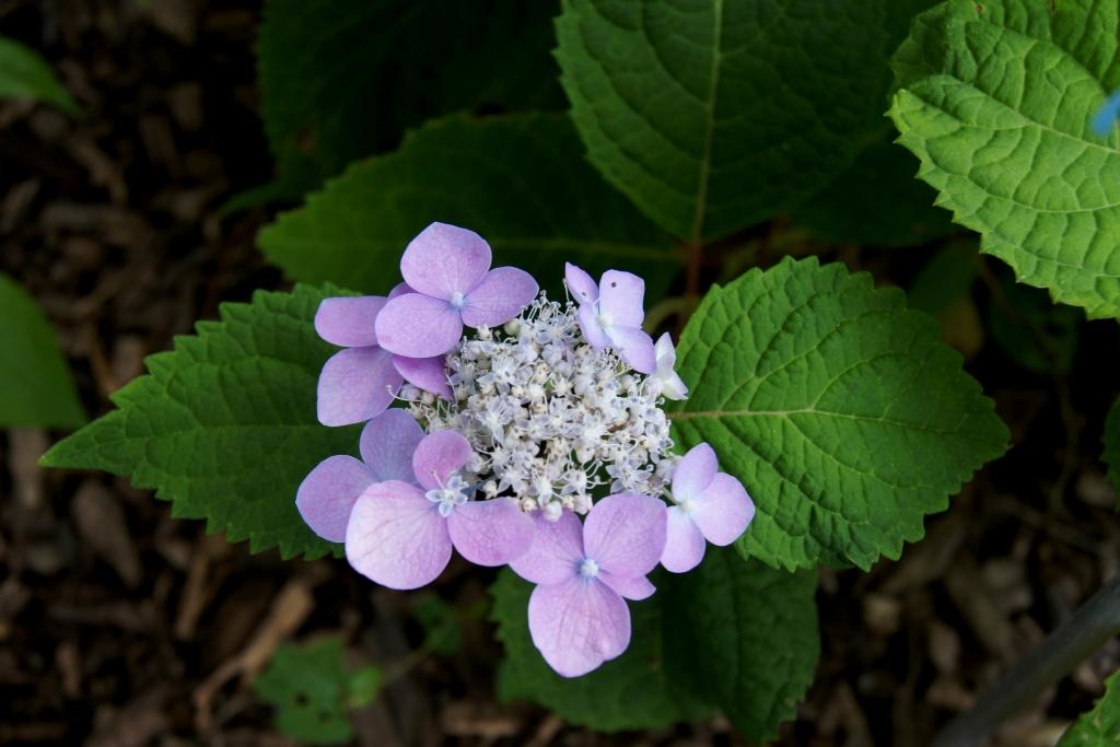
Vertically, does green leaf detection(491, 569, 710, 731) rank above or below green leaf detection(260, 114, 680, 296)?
below

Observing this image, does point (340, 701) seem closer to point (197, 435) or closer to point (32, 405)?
point (32, 405)

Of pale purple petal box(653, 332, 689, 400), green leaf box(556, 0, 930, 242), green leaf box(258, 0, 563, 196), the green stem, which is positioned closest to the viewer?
pale purple petal box(653, 332, 689, 400)

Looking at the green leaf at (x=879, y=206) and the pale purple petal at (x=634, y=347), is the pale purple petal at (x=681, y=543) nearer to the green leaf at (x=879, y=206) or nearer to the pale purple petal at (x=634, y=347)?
the pale purple petal at (x=634, y=347)

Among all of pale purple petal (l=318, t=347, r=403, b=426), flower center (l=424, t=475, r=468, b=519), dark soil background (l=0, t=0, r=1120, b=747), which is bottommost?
dark soil background (l=0, t=0, r=1120, b=747)

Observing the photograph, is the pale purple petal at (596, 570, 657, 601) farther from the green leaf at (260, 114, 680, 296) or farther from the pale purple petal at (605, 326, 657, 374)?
the green leaf at (260, 114, 680, 296)

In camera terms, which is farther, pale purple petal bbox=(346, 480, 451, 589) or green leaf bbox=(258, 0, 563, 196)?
green leaf bbox=(258, 0, 563, 196)

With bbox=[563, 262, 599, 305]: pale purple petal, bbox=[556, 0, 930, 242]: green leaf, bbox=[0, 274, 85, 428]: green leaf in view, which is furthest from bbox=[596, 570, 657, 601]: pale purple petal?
bbox=[0, 274, 85, 428]: green leaf

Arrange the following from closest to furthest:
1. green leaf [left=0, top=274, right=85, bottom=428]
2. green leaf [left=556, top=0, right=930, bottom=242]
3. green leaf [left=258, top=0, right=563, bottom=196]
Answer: green leaf [left=556, top=0, right=930, bottom=242], green leaf [left=258, top=0, right=563, bottom=196], green leaf [left=0, top=274, right=85, bottom=428]
